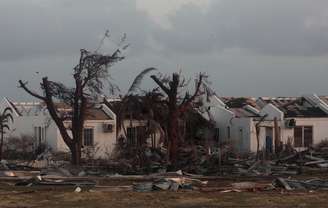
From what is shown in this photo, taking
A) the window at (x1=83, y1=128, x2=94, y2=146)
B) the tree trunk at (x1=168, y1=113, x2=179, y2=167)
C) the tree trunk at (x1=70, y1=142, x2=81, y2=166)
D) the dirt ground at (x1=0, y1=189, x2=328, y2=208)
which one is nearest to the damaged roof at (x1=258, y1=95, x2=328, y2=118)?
the window at (x1=83, y1=128, x2=94, y2=146)

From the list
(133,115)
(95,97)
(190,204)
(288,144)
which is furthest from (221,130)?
(190,204)

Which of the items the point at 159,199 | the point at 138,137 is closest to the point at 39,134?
the point at 138,137

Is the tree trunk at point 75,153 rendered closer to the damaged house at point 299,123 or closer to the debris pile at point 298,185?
the debris pile at point 298,185

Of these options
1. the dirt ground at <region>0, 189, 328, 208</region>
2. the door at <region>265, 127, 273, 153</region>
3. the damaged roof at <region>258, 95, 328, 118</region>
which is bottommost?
the dirt ground at <region>0, 189, 328, 208</region>

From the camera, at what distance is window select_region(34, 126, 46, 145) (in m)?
48.5

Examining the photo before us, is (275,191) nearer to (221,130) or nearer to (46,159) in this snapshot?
(46,159)

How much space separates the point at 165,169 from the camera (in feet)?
108

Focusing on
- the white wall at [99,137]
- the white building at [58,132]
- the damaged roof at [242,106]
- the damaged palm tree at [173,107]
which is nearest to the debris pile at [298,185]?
the damaged palm tree at [173,107]

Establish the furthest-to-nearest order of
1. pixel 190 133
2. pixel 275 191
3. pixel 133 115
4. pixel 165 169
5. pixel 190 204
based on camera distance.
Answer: pixel 190 133 < pixel 133 115 < pixel 165 169 < pixel 275 191 < pixel 190 204

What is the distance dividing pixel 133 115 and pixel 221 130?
12341 millimetres

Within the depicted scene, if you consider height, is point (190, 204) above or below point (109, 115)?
below

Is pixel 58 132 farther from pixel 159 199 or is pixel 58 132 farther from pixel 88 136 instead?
pixel 159 199

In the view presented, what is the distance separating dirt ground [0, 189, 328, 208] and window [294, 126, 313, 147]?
26406 mm

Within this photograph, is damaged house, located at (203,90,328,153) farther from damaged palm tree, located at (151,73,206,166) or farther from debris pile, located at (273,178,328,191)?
debris pile, located at (273,178,328,191)
